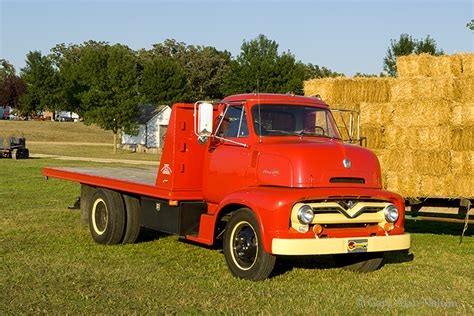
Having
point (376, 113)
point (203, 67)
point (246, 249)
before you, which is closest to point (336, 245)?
point (246, 249)

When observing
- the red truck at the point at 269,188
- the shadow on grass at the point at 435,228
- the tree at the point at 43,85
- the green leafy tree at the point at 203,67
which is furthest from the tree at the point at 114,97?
the red truck at the point at 269,188

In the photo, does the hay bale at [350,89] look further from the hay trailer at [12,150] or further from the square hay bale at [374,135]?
the hay trailer at [12,150]

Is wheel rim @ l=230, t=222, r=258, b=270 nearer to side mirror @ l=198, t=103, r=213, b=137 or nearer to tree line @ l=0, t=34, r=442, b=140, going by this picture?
side mirror @ l=198, t=103, r=213, b=137

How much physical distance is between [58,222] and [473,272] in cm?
789

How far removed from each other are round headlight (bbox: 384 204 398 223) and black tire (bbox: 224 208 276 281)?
60.6 inches

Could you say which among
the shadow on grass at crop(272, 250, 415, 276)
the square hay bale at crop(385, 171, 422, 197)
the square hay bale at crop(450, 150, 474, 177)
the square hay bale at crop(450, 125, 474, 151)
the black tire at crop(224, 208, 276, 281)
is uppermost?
the square hay bale at crop(450, 125, 474, 151)

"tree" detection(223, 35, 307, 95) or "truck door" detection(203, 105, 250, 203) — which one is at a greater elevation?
"tree" detection(223, 35, 307, 95)

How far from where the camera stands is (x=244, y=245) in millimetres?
8188

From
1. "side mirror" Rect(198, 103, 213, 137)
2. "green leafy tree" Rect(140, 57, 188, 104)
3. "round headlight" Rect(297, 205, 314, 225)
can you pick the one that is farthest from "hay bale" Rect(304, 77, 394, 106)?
"green leafy tree" Rect(140, 57, 188, 104)

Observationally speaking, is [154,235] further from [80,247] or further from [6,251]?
[6,251]

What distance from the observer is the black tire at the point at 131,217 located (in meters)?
10.8

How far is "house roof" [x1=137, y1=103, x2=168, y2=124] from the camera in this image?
2704 inches

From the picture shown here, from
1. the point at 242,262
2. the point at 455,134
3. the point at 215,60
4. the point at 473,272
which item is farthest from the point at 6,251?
the point at 215,60

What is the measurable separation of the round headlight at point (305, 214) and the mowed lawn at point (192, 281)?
2.71 ft
